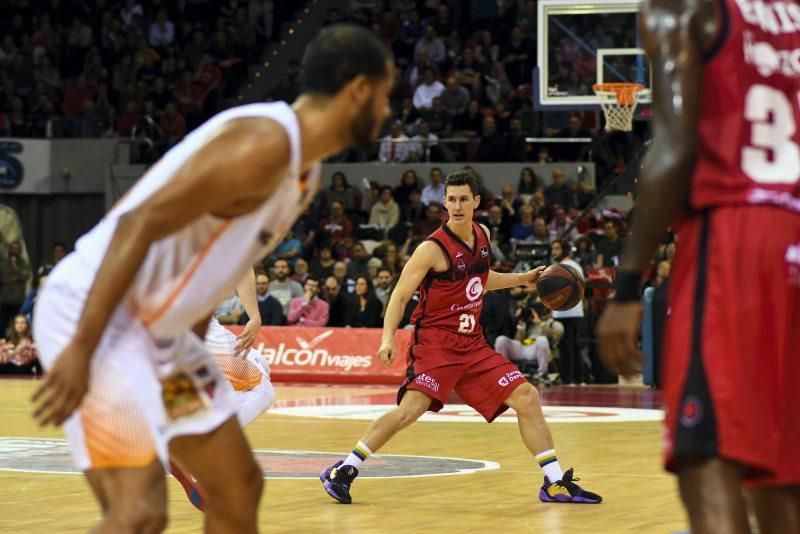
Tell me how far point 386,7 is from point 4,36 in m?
7.47

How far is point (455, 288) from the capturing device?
8.96 meters

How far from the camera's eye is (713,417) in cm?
336

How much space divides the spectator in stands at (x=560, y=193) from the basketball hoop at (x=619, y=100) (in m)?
2.38

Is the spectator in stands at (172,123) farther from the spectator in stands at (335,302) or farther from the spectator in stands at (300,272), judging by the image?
the spectator in stands at (335,302)

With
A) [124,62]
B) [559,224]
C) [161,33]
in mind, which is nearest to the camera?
[559,224]

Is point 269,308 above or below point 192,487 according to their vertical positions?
below

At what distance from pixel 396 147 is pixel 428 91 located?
51.3 inches

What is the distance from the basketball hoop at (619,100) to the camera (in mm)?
18531

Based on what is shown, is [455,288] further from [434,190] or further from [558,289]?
[434,190]

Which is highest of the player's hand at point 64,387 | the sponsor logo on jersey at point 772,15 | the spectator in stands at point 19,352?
the sponsor logo on jersey at point 772,15

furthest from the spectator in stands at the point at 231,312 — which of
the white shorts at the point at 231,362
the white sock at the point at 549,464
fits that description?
the white shorts at the point at 231,362

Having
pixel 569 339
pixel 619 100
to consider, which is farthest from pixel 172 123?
pixel 569 339

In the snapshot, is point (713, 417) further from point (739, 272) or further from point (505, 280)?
point (505, 280)

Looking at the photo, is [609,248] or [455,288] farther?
[609,248]
